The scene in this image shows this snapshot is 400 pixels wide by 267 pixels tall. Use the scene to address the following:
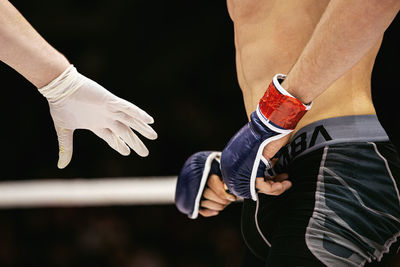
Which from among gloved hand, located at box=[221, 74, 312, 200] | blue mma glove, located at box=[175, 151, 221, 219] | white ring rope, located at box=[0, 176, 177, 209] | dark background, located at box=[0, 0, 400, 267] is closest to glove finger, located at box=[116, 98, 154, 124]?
blue mma glove, located at box=[175, 151, 221, 219]

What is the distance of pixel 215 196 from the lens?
3.75ft

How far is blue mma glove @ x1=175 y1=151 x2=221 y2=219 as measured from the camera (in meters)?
1.13

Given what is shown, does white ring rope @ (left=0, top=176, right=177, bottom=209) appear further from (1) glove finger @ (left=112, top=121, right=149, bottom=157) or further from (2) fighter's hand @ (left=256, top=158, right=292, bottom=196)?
(2) fighter's hand @ (left=256, top=158, right=292, bottom=196)

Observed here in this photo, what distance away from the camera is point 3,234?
3.16m

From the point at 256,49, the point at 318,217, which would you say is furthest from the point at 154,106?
the point at 318,217

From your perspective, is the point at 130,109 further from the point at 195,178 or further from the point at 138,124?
the point at 195,178

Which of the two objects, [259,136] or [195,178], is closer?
[259,136]

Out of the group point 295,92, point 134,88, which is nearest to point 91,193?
point 134,88

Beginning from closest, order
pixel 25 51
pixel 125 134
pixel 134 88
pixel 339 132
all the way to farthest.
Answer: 1. pixel 339 132
2. pixel 25 51
3. pixel 125 134
4. pixel 134 88

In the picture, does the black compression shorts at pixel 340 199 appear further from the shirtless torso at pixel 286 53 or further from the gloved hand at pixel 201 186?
the gloved hand at pixel 201 186

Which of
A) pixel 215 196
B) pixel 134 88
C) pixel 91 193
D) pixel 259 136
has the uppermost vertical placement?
pixel 259 136

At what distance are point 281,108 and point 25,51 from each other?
555 mm

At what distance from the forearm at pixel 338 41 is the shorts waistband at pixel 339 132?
0.32ft

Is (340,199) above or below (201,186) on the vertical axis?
above
